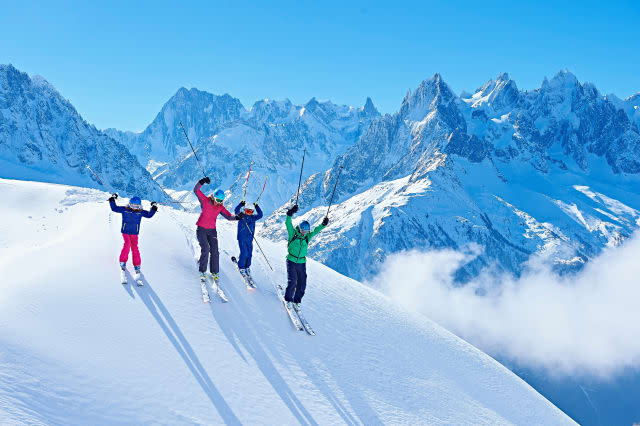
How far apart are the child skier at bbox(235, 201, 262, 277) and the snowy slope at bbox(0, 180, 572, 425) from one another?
23.1 inches

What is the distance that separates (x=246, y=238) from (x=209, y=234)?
6.66 feet

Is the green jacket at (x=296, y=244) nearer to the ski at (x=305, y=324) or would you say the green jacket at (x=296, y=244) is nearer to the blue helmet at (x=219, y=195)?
the ski at (x=305, y=324)

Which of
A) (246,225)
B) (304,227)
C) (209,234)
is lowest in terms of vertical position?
(209,234)

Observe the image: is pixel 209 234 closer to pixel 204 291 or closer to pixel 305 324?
pixel 204 291

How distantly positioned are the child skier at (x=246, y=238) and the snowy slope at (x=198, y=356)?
23.1 inches

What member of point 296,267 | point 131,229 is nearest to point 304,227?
point 296,267

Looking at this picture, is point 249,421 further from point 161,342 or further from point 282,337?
point 282,337

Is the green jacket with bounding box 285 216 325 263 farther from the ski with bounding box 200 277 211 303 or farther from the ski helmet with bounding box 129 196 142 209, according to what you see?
the ski helmet with bounding box 129 196 142 209

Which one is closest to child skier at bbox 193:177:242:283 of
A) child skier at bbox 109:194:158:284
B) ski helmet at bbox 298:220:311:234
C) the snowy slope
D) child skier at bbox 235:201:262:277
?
the snowy slope

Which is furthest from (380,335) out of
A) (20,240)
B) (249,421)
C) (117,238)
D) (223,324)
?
(20,240)

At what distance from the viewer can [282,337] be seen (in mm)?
11211

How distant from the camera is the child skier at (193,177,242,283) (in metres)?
12.8

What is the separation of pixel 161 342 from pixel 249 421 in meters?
2.69

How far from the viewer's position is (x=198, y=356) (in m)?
9.21
